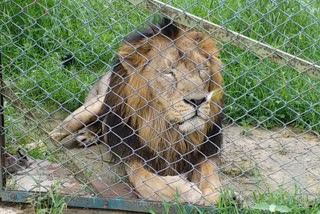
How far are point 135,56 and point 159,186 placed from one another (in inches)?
31.3

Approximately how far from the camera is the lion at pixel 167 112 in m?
3.99

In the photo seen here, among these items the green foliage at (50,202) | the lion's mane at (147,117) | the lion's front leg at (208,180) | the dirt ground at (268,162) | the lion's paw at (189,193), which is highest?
the lion's mane at (147,117)

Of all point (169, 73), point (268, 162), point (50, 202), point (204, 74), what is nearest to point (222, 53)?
point (268, 162)

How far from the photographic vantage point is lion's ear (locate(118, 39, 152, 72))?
4.14 meters

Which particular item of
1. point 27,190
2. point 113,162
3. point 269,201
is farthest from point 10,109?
point 269,201

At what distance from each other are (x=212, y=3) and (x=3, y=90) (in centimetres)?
268

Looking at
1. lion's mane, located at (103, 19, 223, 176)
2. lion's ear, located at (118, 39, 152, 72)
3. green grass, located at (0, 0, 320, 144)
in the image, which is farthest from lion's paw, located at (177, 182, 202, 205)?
green grass, located at (0, 0, 320, 144)

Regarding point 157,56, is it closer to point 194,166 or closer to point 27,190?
point 194,166

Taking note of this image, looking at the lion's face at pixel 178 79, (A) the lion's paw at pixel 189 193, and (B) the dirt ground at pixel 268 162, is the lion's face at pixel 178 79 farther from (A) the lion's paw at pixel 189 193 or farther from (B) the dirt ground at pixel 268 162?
(B) the dirt ground at pixel 268 162

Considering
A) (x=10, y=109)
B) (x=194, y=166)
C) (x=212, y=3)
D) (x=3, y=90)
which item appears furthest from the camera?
(x=212, y=3)

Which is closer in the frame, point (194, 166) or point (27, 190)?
point (27, 190)

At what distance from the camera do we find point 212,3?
5.98 meters

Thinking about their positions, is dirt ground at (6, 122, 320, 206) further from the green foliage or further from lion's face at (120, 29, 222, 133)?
lion's face at (120, 29, 222, 133)

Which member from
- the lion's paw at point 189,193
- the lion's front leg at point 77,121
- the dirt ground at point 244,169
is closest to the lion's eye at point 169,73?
the dirt ground at point 244,169
